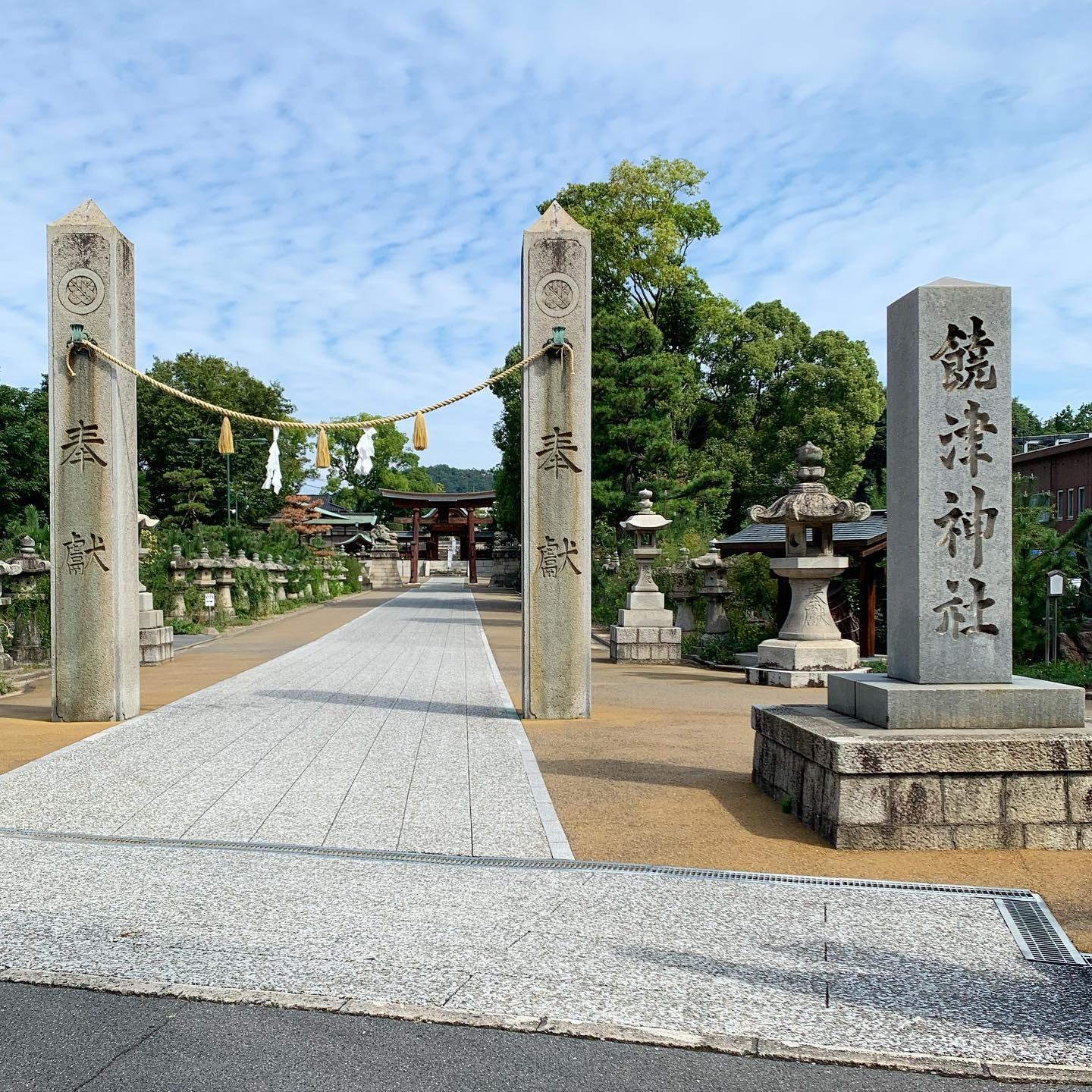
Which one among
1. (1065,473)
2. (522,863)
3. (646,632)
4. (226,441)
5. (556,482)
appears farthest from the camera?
(1065,473)

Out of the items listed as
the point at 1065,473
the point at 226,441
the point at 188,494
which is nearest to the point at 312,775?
the point at 226,441

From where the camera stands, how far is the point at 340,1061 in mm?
2945

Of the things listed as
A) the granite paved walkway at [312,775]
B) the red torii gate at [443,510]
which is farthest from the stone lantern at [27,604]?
the red torii gate at [443,510]

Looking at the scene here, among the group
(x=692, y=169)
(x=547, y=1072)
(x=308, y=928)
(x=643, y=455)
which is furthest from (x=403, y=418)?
(x=692, y=169)

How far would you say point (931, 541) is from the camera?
5883 mm

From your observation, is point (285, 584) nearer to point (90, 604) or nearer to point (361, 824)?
point (90, 604)

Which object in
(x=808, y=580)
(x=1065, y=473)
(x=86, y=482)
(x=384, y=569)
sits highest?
(x=1065, y=473)

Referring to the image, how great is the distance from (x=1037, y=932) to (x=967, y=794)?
1333 mm

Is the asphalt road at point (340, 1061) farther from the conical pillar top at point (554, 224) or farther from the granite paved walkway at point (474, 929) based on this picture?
the conical pillar top at point (554, 224)

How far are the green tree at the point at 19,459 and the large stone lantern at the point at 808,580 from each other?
22.3 m

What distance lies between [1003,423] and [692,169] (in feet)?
91.6

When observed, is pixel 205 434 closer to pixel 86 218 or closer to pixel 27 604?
pixel 27 604

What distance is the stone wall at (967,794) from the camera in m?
5.29

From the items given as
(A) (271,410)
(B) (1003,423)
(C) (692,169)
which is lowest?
(B) (1003,423)
